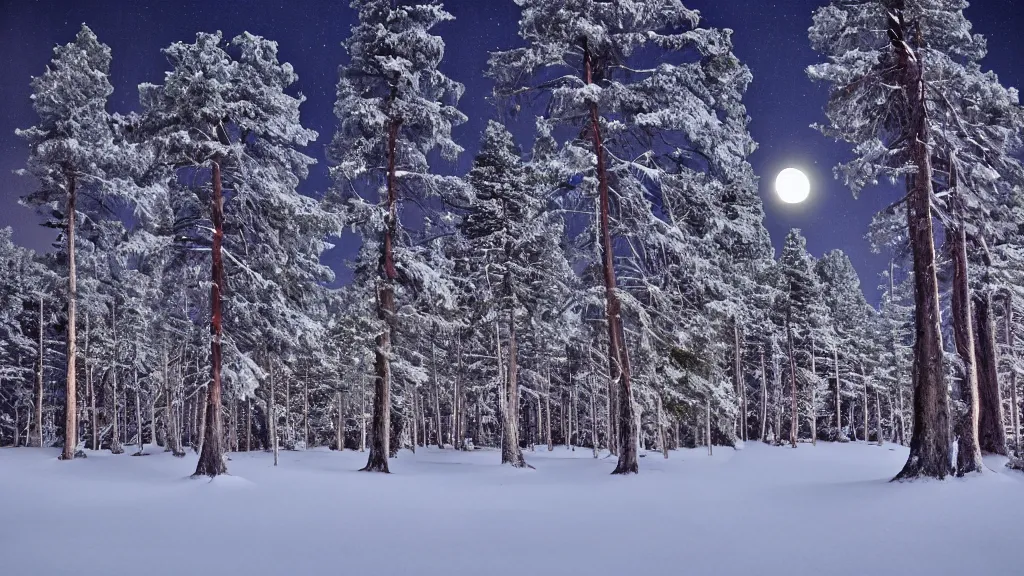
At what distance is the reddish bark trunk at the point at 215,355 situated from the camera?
16.4 metres

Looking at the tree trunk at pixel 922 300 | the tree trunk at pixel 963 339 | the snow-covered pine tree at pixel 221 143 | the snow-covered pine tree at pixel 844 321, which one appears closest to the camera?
the tree trunk at pixel 922 300

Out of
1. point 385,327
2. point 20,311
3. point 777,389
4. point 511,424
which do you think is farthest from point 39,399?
point 777,389

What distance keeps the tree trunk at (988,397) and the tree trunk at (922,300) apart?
27.2 ft

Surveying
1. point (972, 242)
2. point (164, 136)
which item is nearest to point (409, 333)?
point (164, 136)

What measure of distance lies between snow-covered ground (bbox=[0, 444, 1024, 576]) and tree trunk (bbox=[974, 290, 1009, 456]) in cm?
757

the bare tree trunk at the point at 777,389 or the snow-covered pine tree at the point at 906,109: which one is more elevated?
the snow-covered pine tree at the point at 906,109

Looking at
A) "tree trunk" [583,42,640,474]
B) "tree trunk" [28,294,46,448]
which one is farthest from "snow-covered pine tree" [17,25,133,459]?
"tree trunk" [583,42,640,474]

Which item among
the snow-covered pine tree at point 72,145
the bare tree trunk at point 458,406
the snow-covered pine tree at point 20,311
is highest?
the snow-covered pine tree at point 72,145

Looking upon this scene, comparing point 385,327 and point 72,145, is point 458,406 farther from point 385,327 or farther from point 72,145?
point 72,145

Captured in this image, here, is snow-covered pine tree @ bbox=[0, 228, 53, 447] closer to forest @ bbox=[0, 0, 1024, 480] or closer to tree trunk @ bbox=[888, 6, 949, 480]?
forest @ bbox=[0, 0, 1024, 480]

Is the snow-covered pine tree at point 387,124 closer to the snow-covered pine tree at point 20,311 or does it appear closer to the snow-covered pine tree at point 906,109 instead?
the snow-covered pine tree at point 906,109

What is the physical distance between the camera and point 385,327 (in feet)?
66.6

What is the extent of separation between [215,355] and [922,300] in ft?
57.9

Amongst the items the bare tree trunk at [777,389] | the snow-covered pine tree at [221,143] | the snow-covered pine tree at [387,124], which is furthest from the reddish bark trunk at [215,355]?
the bare tree trunk at [777,389]
